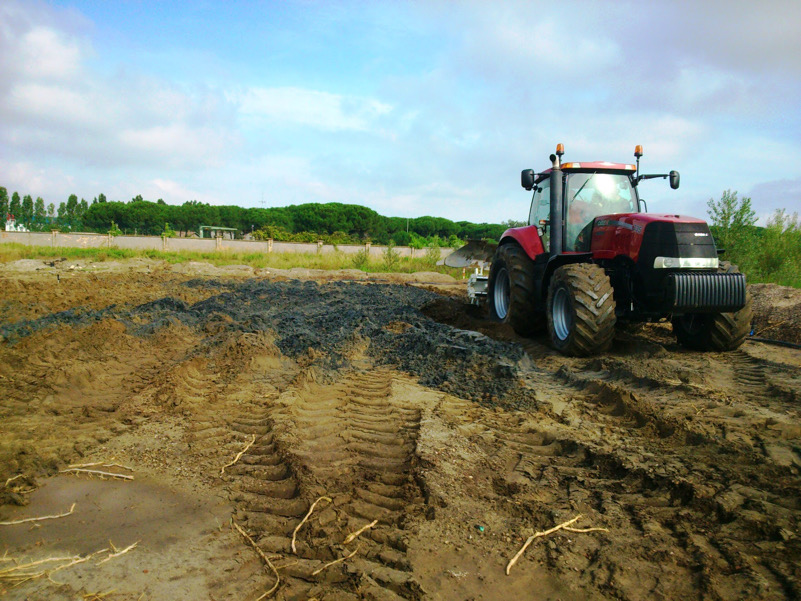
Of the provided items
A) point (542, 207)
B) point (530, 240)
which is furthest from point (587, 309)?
point (542, 207)

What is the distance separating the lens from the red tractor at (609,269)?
662 cm

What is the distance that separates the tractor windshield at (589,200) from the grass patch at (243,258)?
18.7m

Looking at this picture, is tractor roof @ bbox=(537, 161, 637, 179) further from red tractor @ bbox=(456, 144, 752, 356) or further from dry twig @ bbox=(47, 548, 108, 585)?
dry twig @ bbox=(47, 548, 108, 585)

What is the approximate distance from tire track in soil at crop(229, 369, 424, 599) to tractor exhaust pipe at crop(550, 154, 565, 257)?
142 inches

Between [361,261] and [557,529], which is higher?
[361,261]

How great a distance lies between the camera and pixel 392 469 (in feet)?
12.5

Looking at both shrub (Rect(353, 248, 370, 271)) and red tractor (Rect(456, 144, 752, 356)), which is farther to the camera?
shrub (Rect(353, 248, 370, 271))

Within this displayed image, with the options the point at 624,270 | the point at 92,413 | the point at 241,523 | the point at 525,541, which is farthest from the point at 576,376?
the point at 92,413

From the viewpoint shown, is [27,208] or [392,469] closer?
[392,469]

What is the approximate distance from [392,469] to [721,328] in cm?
530

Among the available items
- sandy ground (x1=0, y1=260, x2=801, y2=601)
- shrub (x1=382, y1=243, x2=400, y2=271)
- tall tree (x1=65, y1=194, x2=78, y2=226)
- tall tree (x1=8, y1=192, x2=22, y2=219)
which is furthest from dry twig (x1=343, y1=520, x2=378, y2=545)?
tall tree (x1=65, y1=194, x2=78, y2=226)

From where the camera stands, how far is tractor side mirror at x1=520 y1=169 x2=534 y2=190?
780 cm

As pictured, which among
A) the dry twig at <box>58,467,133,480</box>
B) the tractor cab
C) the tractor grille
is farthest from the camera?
the tractor cab

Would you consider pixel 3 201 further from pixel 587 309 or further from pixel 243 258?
pixel 587 309
